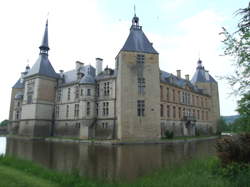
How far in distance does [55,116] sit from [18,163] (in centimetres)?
2925

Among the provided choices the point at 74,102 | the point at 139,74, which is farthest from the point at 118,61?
the point at 74,102

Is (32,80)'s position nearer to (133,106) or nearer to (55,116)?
(55,116)

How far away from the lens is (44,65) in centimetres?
3931

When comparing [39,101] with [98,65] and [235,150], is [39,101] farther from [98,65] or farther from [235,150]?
[235,150]

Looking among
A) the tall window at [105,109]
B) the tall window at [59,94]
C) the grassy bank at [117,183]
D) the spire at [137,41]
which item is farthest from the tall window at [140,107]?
the grassy bank at [117,183]

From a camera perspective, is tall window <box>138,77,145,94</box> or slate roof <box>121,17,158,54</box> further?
slate roof <box>121,17,158,54</box>

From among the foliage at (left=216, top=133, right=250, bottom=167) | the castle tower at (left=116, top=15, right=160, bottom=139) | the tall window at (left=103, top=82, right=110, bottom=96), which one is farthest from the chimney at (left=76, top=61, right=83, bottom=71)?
the foliage at (left=216, top=133, right=250, bottom=167)

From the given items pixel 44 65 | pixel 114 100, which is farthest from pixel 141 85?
pixel 44 65

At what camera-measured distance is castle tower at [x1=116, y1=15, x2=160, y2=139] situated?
89.2ft

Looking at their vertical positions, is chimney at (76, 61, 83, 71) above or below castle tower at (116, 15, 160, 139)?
above

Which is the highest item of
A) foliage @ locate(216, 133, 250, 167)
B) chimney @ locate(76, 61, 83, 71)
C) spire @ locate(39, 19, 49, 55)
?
spire @ locate(39, 19, 49, 55)

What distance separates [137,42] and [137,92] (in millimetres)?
7852

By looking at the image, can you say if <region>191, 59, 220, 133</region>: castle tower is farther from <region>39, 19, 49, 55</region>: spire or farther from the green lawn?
the green lawn

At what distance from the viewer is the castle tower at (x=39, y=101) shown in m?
35.9
